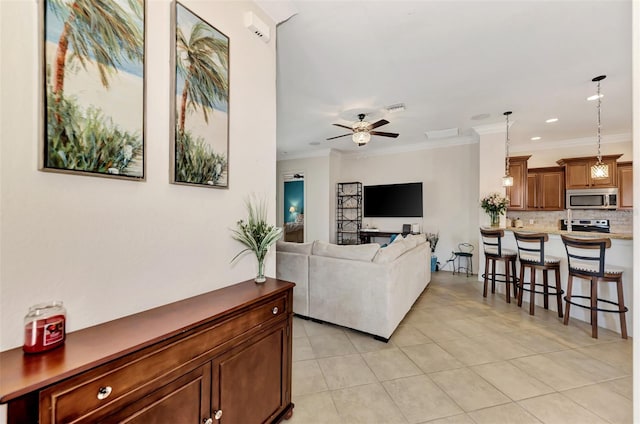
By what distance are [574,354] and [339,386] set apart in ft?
7.41

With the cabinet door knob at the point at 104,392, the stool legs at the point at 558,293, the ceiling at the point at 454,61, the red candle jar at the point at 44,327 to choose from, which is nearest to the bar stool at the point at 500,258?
the stool legs at the point at 558,293

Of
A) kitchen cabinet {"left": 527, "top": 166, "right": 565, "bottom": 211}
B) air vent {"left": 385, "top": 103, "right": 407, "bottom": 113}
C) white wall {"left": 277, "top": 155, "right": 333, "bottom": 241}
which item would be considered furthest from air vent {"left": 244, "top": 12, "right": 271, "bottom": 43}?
kitchen cabinet {"left": 527, "top": 166, "right": 565, "bottom": 211}

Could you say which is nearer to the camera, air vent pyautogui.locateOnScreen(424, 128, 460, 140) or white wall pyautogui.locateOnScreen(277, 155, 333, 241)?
air vent pyautogui.locateOnScreen(424, 128, 460, 140)

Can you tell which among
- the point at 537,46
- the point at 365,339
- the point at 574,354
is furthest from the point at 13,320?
the point at 537,46

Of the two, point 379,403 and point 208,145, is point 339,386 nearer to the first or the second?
point 379,403

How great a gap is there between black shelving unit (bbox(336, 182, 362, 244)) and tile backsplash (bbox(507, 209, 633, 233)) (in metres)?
3.56

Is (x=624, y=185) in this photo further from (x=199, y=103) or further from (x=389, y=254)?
(x=199, y=103)

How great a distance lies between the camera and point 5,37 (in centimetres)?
85

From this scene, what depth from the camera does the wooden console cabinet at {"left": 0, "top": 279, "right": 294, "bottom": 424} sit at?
731 millimetres

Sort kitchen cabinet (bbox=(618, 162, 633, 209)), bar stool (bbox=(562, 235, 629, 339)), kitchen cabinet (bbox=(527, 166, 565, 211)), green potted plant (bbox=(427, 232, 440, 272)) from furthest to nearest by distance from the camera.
→ green potted plant (bbox=(427, 232, 440, 272)) → kitchen cabinet (bbox=(527, 166, 565, 211)) → kitchen cabinet (bbox=(618, 162, 633, 209)) → bar stool (bbox=(562, 235, 629, 339))

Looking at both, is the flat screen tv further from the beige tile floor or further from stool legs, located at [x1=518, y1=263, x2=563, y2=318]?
the beige tile floor

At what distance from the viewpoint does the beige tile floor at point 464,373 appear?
1761mm

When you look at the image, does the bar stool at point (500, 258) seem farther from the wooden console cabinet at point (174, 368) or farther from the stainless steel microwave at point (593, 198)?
the wooden console cabinet at point (174, 368)

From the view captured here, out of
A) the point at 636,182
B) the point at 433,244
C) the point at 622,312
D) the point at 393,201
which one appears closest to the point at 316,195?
the point at 393,201
